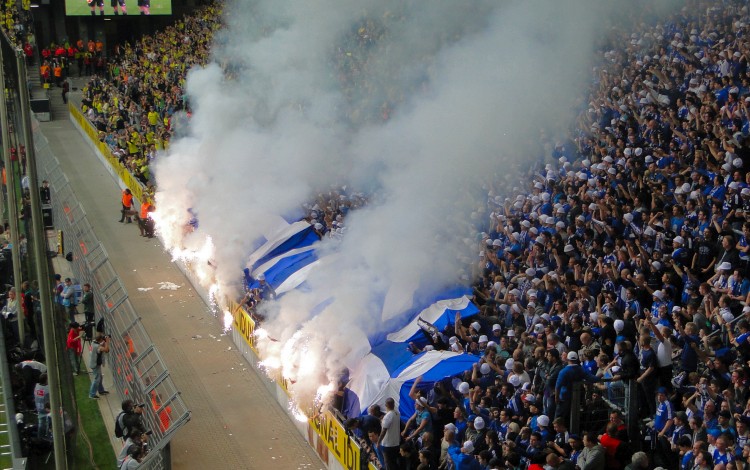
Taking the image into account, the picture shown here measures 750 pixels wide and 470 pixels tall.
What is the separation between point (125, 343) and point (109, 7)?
2299 centimetres

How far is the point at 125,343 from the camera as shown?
12.9 m

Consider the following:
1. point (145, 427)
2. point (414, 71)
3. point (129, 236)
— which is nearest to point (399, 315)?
point (145, 427)

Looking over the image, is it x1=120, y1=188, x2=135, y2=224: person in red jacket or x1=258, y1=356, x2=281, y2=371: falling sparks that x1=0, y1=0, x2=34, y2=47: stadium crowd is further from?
x1=258, y1=356, x2=281, y2=371: falling sparks

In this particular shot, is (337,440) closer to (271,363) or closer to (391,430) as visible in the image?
(391,430)

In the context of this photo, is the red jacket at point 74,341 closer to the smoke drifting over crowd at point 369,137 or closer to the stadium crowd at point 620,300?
the smoke drifting over crowd at point 369,137

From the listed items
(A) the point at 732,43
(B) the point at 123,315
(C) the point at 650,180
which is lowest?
(B) the point at 123,315

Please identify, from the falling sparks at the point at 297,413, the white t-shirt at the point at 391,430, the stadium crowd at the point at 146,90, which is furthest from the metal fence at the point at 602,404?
the stadium crowd at the point at 146,90

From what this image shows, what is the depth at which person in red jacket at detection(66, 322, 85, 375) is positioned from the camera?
14016 millimetres

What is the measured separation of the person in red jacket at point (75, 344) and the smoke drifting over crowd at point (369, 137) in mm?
2310

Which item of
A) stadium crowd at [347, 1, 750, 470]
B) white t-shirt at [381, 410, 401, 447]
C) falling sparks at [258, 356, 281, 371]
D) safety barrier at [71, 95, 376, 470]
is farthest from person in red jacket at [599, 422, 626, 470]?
falling sparks at [258, 356, 281, 371]

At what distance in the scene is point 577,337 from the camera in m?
10.4

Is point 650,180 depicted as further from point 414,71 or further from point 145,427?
point 414,71

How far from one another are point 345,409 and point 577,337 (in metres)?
2.72

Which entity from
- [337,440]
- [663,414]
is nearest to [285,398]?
[337,440]
